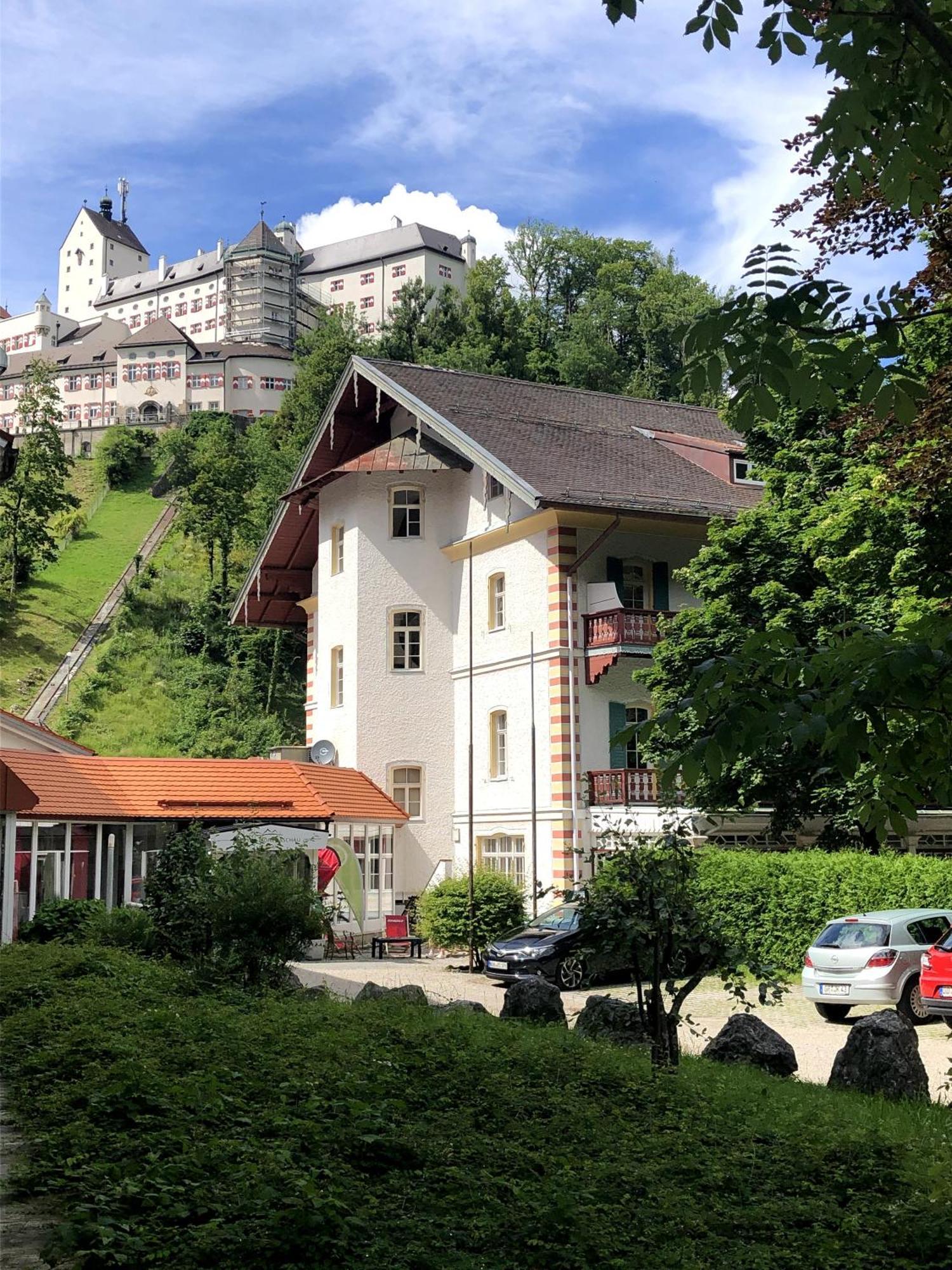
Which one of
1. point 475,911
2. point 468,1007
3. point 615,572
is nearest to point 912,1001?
point 468,1007

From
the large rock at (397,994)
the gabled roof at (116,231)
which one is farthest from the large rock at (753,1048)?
the gabled roof at (116,231)

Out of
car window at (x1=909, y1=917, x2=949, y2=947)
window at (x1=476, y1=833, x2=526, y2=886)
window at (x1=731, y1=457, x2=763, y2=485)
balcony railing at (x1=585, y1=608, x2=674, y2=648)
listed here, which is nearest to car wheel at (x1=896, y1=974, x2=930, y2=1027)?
car window at (x1=909, y1=917, x2=949, y2=947)

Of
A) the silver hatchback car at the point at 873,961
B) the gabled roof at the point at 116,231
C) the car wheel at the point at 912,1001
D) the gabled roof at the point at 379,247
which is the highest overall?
the gabled roof at the point at 116,231

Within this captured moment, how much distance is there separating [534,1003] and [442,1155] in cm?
829

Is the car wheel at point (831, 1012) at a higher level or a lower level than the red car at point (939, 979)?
lower

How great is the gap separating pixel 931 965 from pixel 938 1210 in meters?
11.9

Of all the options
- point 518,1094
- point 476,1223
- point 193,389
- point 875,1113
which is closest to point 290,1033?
point 518,1094

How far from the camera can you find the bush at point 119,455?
97.2 metres

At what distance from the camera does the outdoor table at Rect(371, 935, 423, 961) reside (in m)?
30.0

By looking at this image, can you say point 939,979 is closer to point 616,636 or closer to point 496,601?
point 616,636

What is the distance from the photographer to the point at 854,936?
2005 cm

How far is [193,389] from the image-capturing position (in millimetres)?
123312

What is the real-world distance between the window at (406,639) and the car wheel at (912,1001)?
1863 cm

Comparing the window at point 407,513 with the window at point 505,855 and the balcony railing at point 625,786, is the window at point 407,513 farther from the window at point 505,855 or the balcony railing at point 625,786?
the balcony railing at point 625,786
